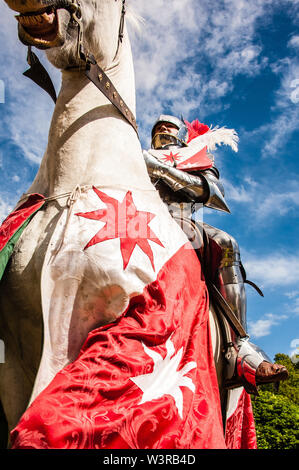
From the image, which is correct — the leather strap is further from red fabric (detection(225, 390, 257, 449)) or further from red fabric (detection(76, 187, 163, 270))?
red fabric (detection(225, 390, 257, 449))

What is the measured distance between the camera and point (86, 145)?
2.06 metres

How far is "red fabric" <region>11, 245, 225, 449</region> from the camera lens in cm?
128

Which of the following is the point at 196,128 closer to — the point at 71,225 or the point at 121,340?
the point at 71,225

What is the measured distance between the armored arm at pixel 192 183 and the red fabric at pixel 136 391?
1.09m

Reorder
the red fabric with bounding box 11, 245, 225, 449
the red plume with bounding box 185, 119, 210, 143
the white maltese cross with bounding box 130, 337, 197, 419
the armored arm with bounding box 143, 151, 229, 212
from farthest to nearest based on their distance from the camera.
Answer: the red plume with bounding box 185, 119, 210, 143
the armored arm with bounding box 143, 151, 229, 212
the white maltese cross with bounding box 130, 337, 197, 419
the red fabric with bounding box 11, 245, 225, 449

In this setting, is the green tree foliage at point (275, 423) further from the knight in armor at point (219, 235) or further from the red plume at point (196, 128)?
the red plume at point (196, 128)

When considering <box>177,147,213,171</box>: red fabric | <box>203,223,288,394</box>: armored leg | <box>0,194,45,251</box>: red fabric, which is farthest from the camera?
<box>177,147,213,171</box>: red fabric

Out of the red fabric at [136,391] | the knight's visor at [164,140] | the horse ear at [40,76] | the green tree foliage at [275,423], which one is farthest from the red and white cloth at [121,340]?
the green tree foliage at [275,423]

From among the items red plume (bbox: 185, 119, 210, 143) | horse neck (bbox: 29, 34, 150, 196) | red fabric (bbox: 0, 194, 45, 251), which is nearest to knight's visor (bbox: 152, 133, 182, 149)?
red plume (bbox: 185, 119, 210, 143)

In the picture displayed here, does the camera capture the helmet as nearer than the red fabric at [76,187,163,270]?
No

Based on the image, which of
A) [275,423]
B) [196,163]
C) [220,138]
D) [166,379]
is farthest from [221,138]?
[275,423]

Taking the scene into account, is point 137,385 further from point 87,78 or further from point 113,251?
point 87,78

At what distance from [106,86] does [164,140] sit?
1.97m

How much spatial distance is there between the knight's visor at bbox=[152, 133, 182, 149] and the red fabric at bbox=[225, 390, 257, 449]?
241cm
